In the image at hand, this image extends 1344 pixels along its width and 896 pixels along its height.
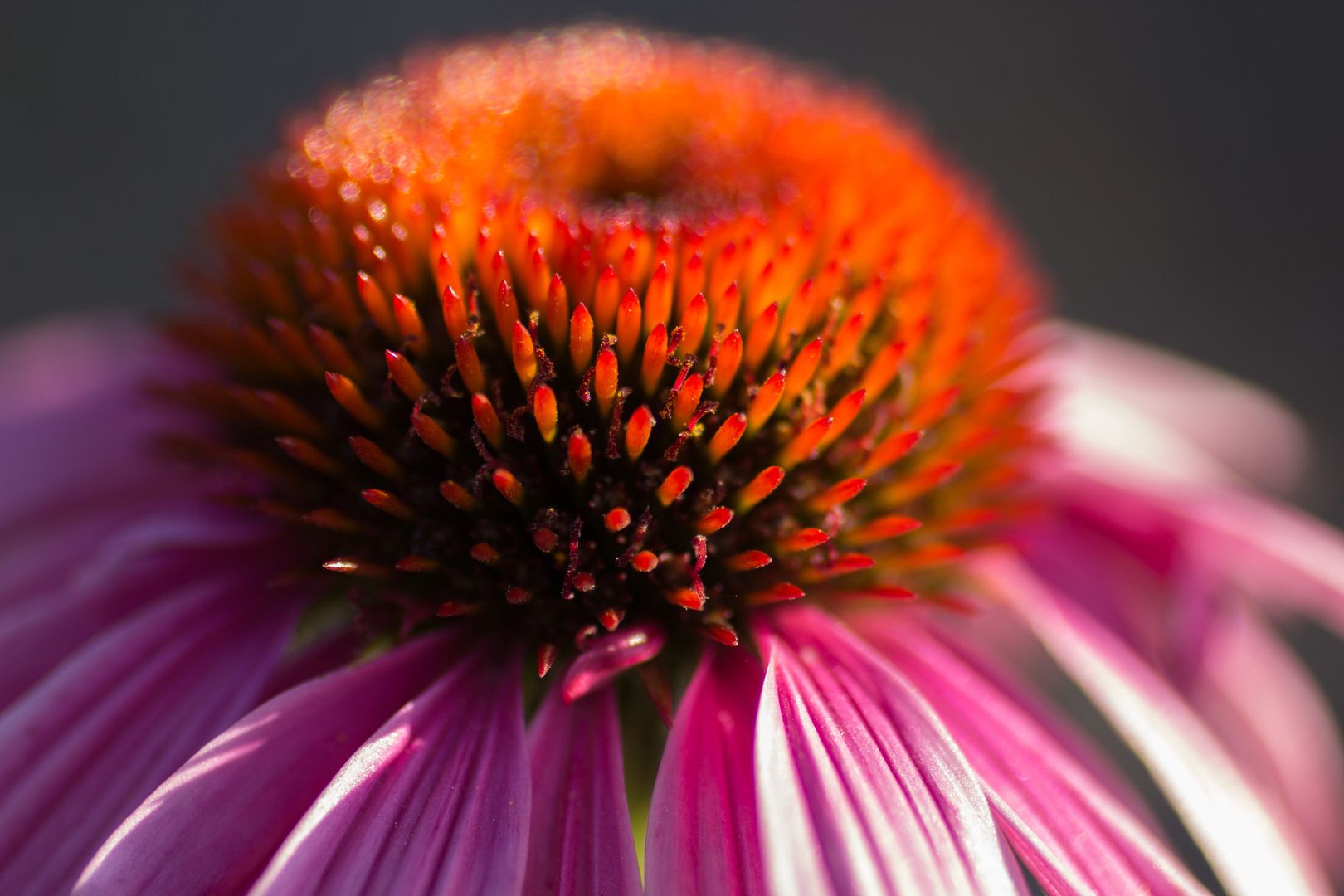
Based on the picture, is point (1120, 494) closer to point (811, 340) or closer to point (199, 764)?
point (811, 340)

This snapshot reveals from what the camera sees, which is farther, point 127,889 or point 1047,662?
point 1047,662

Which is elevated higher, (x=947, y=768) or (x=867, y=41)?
(x=867, y=41)

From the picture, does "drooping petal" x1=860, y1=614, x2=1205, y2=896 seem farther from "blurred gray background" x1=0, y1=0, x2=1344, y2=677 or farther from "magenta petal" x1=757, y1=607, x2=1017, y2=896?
"blurred gray background" x1=0, y1=0, x2=1344, y2=677

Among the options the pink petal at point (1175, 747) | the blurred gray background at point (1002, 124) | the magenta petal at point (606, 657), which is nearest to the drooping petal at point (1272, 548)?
the pink petal at point (1175, 747)

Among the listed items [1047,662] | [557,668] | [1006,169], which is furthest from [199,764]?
[1006,169]

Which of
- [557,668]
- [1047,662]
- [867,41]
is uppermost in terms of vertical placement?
[867,41]

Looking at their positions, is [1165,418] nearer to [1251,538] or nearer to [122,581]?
[1251,538]

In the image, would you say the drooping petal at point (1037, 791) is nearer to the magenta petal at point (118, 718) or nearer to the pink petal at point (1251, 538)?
the pink petal at point (1251, 538)

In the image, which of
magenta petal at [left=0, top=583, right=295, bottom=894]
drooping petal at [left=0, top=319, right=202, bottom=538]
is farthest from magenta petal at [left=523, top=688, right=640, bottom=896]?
drooping petal at [left=0, top=319, right=202, bottom=538]
